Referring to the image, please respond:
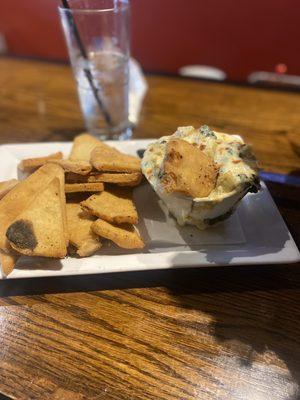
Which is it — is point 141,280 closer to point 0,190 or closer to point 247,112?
point 0,190

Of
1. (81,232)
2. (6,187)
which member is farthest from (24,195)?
(81,232)

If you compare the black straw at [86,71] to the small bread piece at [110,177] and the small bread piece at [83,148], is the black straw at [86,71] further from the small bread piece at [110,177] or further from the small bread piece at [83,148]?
the small bread piece at [110,177]

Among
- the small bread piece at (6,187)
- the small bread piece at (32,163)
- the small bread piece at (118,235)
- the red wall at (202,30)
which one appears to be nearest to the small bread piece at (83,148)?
the small bread piece at (32,163)

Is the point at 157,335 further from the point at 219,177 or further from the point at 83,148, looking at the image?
the point at 83,148

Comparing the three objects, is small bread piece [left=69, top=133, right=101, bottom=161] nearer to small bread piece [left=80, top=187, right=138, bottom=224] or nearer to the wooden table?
small bread piece [left=80, top=187, right=138, bottom=224]

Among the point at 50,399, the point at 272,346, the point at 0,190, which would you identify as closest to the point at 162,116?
the point at 0,190

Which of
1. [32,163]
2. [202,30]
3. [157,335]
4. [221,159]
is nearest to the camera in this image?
[157,335]

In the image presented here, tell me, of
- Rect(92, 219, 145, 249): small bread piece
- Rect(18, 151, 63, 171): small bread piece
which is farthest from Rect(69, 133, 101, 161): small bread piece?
Rect(92, 219, 145, 249): small bread piece
